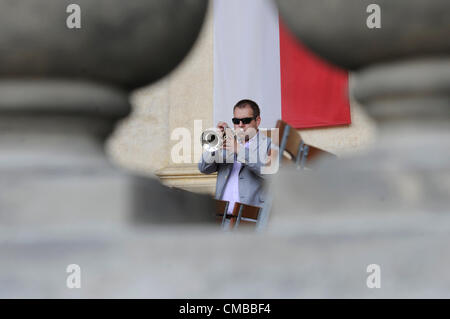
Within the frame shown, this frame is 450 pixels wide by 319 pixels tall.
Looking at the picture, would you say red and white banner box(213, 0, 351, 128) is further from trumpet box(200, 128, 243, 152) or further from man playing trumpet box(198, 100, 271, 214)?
trumpet box(200, 128, 243, 152)

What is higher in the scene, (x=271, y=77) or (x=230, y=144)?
(x=271, y=77)

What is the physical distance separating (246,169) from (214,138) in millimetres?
292

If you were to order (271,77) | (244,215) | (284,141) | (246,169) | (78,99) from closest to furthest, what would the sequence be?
(78,99) < (244,215) < (246,169) < (284,141) < (271,77)

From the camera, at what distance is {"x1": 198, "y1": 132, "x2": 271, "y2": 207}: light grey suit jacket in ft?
9.99

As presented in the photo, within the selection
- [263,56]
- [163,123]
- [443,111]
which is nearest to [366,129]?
[263,56]

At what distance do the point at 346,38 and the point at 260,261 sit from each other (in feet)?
1.47

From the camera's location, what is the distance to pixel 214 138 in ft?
9.61

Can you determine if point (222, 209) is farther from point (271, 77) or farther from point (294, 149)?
point (271, 77)

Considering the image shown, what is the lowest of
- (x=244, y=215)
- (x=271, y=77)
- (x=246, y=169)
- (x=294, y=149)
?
(x=244, y=215)

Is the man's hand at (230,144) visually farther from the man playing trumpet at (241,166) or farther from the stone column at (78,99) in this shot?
the stone column at (78,99)

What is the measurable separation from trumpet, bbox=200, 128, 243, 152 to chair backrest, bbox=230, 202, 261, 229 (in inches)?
12.8

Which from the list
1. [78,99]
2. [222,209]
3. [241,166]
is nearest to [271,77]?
[241,166]

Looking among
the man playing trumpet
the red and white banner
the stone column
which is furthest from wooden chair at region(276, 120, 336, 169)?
the red and white banner

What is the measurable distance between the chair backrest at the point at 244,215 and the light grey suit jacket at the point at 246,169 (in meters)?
0.14
